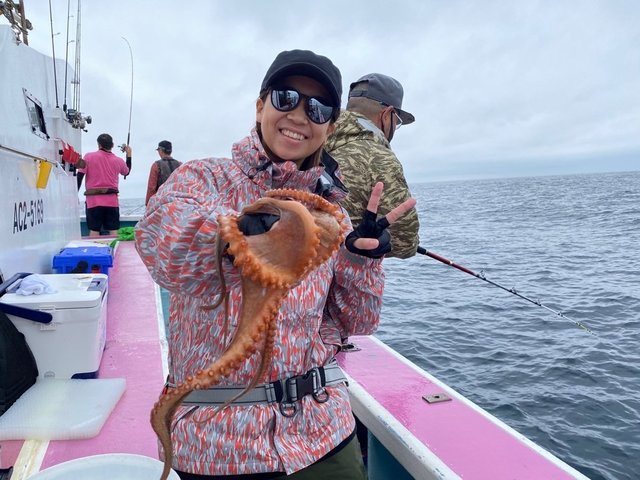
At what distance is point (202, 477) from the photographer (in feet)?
6.31

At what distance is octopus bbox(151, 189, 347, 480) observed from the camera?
1330mm

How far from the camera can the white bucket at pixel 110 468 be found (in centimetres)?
205

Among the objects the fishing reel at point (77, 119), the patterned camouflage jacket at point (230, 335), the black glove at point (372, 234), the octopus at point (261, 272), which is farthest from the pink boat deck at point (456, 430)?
the fishing reel at point (77, 119)

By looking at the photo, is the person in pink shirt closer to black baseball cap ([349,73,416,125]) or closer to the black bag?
the black bag

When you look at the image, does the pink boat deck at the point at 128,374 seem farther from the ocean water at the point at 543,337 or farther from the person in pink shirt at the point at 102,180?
the ocean water at the point at 543,337

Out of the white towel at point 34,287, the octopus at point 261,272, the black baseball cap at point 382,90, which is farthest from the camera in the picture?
the black baseball cap at point 382,90

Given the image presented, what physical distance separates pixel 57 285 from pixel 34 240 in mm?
1837

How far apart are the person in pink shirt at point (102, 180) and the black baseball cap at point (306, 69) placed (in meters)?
9.53

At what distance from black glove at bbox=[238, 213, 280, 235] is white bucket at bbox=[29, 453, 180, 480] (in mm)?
1215

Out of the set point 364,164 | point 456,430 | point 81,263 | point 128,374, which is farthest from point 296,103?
point 81,263

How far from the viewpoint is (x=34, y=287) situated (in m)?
3.62

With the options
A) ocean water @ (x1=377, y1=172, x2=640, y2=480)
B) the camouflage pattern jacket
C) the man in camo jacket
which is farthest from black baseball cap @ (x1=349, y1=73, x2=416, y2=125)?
ocean water @ (x1=377, y1=172, x2=640, y2=480)

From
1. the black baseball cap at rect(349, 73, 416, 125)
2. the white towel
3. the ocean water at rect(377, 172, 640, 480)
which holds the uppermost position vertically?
the black baseball cap at rect(349, 73, 416, 125)

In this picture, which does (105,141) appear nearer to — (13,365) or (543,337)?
(13,365)
